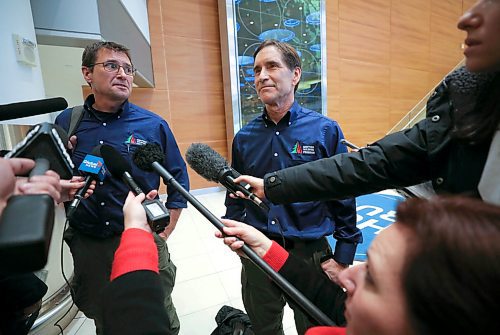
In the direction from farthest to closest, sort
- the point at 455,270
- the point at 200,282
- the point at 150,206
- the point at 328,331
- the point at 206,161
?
the point at 200,282 < the point at 206,161 < the point at 150,206 < the point at 328,331 < the point at 455,270

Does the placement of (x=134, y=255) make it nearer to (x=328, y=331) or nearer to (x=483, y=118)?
(x=328, y=331)

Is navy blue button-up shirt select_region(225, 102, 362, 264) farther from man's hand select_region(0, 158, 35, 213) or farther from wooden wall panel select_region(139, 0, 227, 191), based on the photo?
wooden wall panel select_region(139, 0, 227, 191)

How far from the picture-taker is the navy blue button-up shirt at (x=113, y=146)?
1229 millimetres

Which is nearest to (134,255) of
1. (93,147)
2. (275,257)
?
(275,257)

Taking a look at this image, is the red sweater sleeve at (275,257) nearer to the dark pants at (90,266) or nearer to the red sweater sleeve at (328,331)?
the red sweater sleeve at (328,331)

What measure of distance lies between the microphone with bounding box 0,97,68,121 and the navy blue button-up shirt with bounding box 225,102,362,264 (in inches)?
29.7

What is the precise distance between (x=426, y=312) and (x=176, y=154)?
1.29 m

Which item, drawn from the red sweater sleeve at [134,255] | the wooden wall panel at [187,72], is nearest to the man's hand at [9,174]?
the red sweater sleeve at [134,255]

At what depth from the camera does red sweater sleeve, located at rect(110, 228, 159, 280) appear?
1.71 ft

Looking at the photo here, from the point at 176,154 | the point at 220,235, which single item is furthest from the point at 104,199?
the point at 220,235

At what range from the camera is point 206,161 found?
99cm

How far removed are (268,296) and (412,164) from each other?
839 millimetres

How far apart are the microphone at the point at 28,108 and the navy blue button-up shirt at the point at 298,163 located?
2.47 ft

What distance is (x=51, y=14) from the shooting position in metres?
1.61
